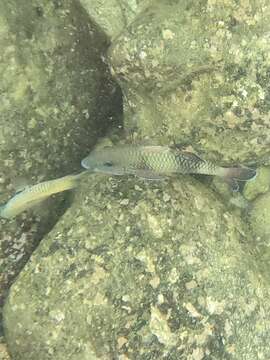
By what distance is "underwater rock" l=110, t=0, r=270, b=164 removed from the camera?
351cm

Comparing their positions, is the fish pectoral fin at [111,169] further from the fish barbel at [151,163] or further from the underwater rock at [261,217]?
the underwater rock at [261,217]

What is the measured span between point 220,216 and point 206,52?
54.1 inches

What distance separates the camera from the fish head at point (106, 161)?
3598 millimetres

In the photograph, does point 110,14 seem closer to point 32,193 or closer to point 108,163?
point 108,163

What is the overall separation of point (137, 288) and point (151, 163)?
949 millimetres

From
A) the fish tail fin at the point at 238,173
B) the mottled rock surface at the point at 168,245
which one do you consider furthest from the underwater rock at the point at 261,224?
Result: the fish tail fin at the point at 238,173

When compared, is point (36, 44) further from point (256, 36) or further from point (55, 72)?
point (256, 36)

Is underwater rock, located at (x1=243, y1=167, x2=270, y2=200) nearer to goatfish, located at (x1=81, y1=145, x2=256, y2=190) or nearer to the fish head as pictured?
goatfish, located at (x1=81, y1=145, x2=256, y2=190)

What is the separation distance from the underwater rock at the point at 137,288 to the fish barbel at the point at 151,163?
1.16 ft

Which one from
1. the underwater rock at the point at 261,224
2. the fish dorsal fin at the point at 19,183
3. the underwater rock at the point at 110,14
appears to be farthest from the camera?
the underwater rock at the point at 110,14

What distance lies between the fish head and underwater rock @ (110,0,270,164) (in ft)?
2.19

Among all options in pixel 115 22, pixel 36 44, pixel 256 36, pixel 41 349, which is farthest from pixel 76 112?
pixel 41 349

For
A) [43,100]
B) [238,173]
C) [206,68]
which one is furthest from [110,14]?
[238,173]

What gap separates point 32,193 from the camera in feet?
12.3
